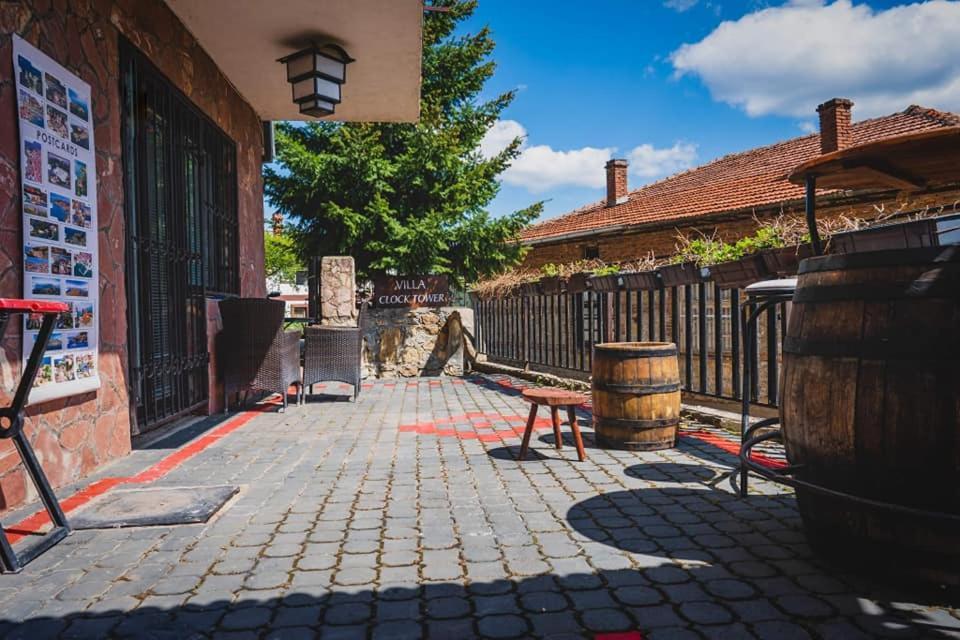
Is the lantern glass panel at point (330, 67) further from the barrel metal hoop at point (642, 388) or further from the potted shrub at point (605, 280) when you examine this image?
→ the barrel metal hoop at point (642, 388)

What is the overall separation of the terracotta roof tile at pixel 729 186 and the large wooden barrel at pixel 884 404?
1475 cm

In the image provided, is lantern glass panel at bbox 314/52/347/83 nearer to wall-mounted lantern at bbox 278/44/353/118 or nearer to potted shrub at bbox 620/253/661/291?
wall-mounted lantern at bbox 278/44/353/118

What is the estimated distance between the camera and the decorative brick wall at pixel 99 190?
295cm

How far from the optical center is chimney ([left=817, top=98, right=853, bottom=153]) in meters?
16.4

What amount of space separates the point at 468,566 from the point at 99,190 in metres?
3.29

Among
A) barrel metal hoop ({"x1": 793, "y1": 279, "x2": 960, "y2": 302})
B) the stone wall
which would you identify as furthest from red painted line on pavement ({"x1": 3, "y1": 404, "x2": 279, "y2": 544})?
the stone wall

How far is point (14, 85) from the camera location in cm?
298

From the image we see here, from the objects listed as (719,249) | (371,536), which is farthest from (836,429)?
(719,249)

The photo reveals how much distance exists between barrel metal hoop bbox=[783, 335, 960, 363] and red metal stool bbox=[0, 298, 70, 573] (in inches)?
110

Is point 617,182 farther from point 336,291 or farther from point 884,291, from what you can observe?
point 884,291

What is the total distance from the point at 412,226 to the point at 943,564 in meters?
11.4

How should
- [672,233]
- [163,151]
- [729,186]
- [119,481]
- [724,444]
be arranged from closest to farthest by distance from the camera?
1. [119,481]
2. [724,444]
3. [163,151]
4. [672,233]
5. [729,186]

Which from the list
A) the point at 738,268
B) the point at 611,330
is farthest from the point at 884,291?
the point at 611,330

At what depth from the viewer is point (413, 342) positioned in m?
9.90
